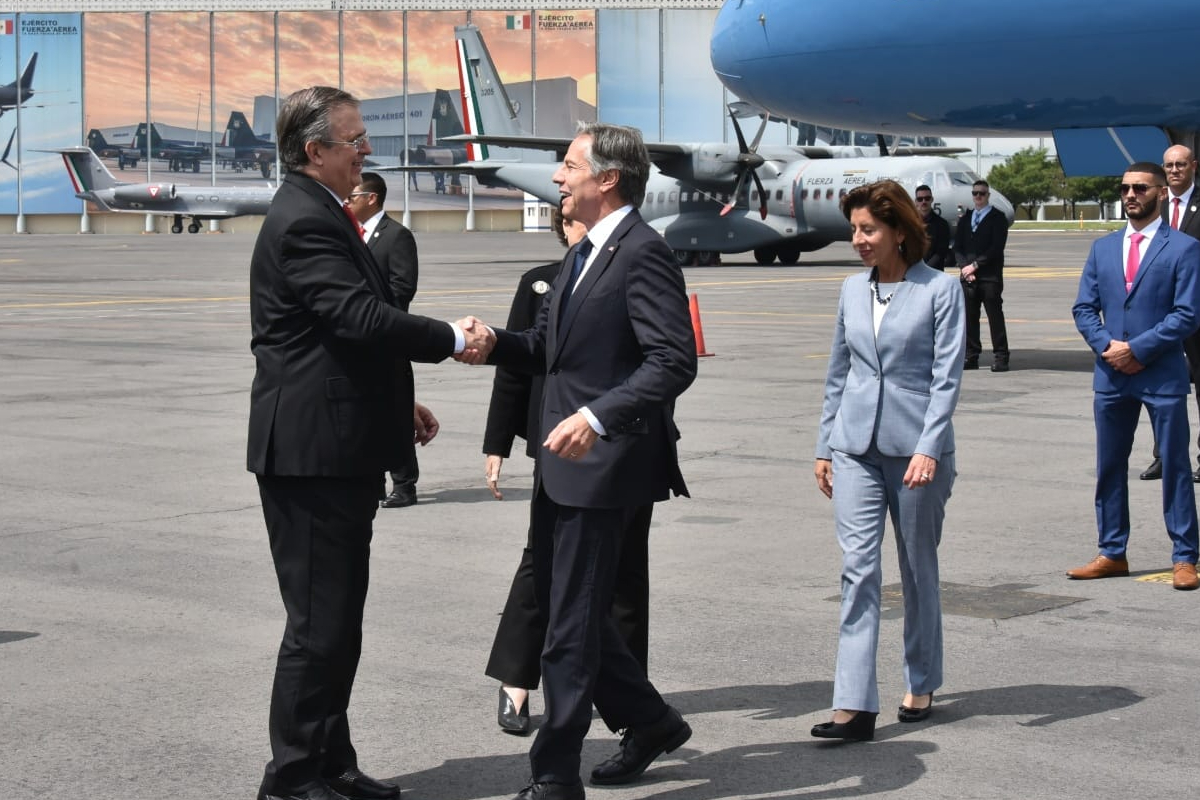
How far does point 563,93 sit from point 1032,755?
9197 cm

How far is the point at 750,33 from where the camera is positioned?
14875 mm

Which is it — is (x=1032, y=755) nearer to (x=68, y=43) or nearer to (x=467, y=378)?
(x=467, y=378)

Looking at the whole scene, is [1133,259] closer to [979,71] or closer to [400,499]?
[400,499]

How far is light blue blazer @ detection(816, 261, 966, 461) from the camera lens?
17.8 ft

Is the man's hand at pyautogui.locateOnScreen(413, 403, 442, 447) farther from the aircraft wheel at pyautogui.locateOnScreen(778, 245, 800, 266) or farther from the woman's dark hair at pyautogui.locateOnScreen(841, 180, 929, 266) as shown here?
the aircraft wheel at pyautogui.locateOnScreen(778, 245, 800, 266)

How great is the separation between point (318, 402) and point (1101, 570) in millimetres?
4442

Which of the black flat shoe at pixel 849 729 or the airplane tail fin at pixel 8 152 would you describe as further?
the airplane tail fin at pixel 8 152

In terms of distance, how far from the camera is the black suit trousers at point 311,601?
15.1ft

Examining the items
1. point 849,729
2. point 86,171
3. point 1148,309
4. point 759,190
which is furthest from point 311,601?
point 86,171

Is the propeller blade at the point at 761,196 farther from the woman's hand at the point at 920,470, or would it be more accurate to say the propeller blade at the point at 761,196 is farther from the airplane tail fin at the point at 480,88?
the woman's hand at the point at 920,470

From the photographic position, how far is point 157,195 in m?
84.9

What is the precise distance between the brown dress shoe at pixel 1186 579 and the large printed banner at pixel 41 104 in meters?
92.4

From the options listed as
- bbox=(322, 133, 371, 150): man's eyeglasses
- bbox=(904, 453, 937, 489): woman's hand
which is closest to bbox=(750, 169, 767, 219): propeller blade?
bbox=(904, 453, 937, 489): woman's hand

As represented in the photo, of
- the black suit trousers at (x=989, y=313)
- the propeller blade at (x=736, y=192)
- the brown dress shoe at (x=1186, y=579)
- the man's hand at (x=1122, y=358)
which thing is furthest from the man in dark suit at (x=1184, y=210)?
the propeller blade at (x=736, y=192)
